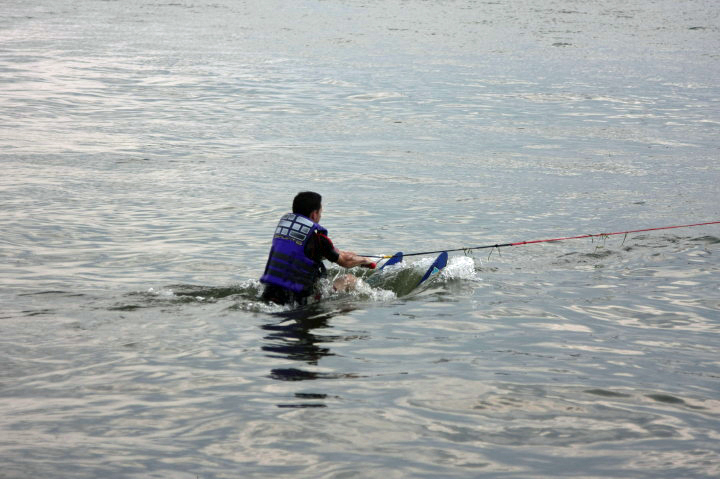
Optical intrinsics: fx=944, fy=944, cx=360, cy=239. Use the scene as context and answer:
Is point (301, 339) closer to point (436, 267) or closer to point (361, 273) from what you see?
point (361, 273)

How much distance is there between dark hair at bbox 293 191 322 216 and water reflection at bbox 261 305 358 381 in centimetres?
103

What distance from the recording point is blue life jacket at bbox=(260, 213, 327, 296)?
31.7 ft

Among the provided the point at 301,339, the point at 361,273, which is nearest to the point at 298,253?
the point at 301,339

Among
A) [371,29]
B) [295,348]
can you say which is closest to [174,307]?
[295,348]

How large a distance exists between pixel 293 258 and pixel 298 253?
78 mm

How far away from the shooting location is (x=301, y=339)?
8914 mm

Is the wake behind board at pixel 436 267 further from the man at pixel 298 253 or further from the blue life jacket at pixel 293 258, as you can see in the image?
the blue life jacket at pixel 293 258

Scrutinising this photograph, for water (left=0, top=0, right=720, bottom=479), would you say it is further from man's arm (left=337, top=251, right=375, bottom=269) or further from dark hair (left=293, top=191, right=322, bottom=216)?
dark hair (left=293, top=191, right=322, bottom=216)

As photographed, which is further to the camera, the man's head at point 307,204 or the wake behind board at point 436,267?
the wake behind board at point 436,267

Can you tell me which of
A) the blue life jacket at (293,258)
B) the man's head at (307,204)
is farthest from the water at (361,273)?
the man's head at (307,204)

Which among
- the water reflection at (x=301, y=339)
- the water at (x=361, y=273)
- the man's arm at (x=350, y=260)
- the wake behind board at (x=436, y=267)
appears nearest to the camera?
the water at (x=361, y=273)

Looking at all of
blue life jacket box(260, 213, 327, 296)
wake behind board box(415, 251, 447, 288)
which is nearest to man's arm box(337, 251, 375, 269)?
blue life jacket box(260, 213, 327, 296)

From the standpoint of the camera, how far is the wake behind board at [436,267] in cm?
1111

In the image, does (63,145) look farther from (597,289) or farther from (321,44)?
(321,44)
